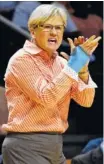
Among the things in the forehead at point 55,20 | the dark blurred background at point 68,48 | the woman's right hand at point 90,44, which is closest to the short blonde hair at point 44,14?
the forehead at point 55,20

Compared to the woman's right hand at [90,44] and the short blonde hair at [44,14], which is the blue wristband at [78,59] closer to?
the woman's right hand at [90,44]

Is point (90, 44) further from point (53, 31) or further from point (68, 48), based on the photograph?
point (68, 48)

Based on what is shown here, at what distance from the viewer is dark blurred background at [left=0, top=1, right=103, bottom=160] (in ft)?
13.9

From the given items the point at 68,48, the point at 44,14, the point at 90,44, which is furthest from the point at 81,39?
the point at 68,48

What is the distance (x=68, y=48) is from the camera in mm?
4438

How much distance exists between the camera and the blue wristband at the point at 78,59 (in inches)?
84.3

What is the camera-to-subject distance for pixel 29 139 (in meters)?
2.20

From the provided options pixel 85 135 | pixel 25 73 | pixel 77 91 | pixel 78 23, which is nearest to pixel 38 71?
pixel 25 73

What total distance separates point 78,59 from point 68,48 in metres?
2.30

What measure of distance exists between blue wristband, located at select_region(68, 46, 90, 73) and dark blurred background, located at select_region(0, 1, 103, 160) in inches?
79.5

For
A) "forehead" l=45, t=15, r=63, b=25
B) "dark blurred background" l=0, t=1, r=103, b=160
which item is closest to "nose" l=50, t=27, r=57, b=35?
"forehead" l=45, t=15, r=63, b=25

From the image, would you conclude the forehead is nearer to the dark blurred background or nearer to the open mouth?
the open mouth

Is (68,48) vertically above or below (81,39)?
below

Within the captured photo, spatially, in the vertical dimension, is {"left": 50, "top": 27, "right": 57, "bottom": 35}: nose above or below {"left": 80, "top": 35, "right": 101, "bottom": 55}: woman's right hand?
above
